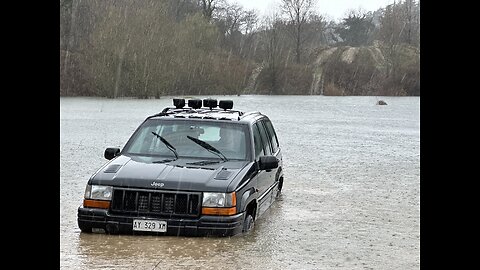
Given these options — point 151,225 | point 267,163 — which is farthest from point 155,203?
point 267,163

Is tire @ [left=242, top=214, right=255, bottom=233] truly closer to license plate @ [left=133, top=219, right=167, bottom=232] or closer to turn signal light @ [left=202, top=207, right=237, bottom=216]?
turn signal light @ [left=202, top=207, right=237, bottom=216]

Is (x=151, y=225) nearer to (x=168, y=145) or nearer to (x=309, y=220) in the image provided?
(x=168, y=145)

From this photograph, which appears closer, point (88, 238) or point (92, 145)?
point (88, 238)

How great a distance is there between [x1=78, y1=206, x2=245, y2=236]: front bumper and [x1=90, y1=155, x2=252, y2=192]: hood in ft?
1.15

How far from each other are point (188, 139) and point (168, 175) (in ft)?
4.57

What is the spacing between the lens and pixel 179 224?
28.0 ft

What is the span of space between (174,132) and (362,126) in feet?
113

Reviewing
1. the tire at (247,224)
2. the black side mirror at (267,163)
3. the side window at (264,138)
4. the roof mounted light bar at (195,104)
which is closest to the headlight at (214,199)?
the tire at (247,224)

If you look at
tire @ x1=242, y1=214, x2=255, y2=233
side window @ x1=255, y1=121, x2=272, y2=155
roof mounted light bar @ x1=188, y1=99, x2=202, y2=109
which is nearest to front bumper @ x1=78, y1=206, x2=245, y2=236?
tire @ x1=242, y1=214, x2=255, y2=233

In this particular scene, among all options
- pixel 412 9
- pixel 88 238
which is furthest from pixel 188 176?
pixel 412 9

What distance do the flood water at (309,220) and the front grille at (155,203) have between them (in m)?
0.35

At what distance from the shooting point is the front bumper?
28.1ft
